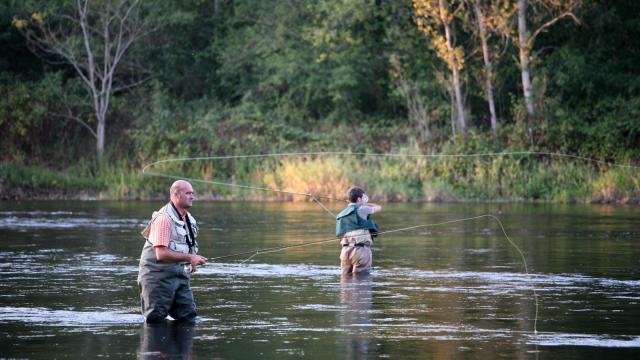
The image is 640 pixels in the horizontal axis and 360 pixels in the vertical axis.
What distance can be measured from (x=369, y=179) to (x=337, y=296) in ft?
79.9

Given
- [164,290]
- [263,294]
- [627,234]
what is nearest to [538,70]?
[627,234]

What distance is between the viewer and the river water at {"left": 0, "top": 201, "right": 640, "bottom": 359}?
444 inches

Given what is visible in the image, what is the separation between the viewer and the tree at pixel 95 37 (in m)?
44.9

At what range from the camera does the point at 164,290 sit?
40.8ft

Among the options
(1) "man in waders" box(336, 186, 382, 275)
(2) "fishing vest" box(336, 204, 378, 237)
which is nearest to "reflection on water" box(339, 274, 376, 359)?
(1) "man in waders" box(336, 186, 382, 275)

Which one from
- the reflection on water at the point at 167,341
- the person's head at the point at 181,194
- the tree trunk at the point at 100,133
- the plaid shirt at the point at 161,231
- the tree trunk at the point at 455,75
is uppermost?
the tree trunk at the point at 455,75

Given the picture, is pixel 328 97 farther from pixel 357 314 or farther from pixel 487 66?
pixel 357 314

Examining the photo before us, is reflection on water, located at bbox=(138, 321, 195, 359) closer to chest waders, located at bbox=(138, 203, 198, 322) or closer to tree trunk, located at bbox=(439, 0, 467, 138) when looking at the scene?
chest waders, located at bbox=(138, 203, 198, 322)

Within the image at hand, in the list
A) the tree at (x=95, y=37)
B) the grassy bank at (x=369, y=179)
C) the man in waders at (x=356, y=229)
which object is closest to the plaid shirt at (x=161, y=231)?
the man in waders at (x=356, y=229)

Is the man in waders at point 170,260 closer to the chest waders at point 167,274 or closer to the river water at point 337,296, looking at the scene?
the chest waders at point 167,274

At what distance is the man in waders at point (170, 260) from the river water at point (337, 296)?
24 centimetres

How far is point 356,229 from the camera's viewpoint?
1697cm

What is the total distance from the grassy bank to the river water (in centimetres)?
1023

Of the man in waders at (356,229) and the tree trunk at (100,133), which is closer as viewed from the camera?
the man in waders at (356,229)
